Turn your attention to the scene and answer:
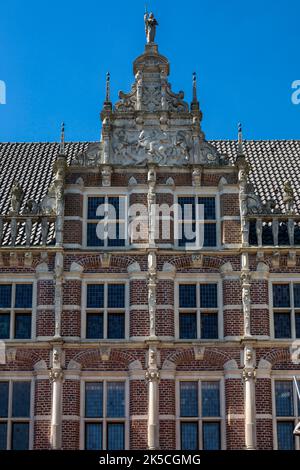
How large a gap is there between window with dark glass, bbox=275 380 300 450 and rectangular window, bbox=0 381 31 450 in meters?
6.38

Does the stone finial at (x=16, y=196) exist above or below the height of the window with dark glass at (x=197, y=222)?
above

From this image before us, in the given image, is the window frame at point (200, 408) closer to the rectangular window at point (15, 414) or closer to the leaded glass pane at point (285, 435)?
the leaded glass pane at point (285, 435)

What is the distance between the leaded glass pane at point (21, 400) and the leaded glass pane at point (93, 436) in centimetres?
160

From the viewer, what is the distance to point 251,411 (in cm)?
2639

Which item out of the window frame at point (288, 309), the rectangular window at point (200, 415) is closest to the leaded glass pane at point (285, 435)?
the rectangular window at point (200, 415)

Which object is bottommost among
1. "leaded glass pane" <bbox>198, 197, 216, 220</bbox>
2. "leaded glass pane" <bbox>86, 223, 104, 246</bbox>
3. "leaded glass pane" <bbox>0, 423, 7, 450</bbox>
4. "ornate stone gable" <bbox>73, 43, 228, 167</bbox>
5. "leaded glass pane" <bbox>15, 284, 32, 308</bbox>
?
"leaded glass pane" <bbox>0, 423, 7, 450</bbox>

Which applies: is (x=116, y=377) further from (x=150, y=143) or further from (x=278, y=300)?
(x=150, y=143)

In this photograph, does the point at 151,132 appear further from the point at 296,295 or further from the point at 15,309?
the point at 15,309

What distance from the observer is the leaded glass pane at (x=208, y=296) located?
27.8 metres

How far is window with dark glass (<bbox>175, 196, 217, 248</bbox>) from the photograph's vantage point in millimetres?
28578

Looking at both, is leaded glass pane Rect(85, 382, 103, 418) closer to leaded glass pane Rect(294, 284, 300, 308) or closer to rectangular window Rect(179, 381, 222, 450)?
rectangular window Rect(179, 381, 222, 450)

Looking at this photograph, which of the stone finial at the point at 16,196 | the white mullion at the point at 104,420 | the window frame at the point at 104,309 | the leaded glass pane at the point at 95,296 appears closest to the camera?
the white mullion at the point at 104,420

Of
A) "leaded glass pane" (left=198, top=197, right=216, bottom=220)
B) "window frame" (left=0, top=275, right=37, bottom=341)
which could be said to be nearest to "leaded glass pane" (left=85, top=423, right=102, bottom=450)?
"window frame" (left=0, top=275, right=37, bottom=341)

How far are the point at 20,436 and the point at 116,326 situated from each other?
3.77m
